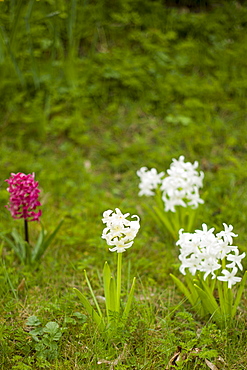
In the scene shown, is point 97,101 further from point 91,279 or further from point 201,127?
point 91,279

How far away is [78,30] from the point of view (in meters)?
4.71

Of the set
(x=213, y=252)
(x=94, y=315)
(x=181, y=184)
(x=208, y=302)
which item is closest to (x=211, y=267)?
(x=213, y=252)

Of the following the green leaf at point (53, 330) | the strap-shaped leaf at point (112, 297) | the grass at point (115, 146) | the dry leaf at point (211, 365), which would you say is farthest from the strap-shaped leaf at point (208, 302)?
the green leaf at point (53, 330)

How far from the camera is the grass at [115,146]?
208 centimetres

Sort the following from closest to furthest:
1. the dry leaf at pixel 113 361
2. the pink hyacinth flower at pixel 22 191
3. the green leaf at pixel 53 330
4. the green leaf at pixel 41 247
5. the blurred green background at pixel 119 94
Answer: the dry leaf at pixel 113 361, the green leaf at pixel 53 330, the pink hyacinth flower at pixel 22 191, the green leaf at pixel 41 247, the blurred green background at pixel 119 94

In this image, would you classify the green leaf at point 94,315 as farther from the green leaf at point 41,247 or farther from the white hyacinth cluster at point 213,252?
the green leaf at point 41,247

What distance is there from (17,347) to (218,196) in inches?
86.5

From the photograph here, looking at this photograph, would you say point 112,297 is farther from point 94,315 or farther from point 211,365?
point 211,365

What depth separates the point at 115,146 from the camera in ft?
14.3

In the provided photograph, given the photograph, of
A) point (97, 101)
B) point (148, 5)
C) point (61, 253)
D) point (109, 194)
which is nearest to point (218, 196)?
point (109, 194)

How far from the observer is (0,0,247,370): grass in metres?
2.08

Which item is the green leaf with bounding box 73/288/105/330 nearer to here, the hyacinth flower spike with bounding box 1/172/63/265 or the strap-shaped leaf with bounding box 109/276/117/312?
the strap-shaped leaf with bounding box 109/276/117/312

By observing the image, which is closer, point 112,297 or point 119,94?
point 112,297

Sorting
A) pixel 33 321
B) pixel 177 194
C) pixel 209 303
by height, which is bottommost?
pixel 33 321
